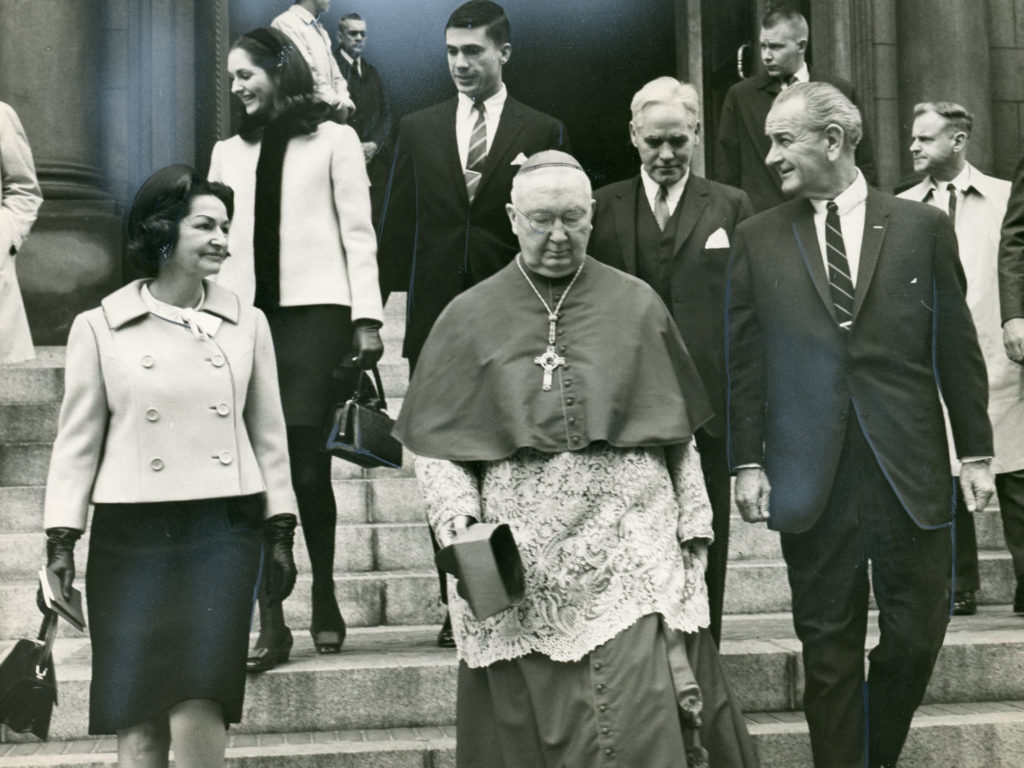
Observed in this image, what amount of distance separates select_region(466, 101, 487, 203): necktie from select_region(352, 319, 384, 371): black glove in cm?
69

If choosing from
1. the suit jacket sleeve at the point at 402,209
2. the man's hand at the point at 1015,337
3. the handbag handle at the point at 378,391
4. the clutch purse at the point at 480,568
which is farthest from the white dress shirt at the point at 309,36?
the clutch purse at the point at 480,568

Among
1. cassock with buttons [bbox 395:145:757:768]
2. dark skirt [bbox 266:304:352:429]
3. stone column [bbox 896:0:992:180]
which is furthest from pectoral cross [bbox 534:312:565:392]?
stone column [bbox 896:0:992:180]

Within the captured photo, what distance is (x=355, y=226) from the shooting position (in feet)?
18.5

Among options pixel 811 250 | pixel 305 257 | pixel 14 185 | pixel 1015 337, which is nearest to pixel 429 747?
pixel 305 257

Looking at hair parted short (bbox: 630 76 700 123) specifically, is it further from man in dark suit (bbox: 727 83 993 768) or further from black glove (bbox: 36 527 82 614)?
black glove (bbox: 36 527 82 614)

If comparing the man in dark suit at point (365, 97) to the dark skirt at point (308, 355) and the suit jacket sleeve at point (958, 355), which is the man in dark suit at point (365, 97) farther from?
the suit jacket sleeve at point (958, 355)

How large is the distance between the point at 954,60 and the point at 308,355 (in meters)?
6.76

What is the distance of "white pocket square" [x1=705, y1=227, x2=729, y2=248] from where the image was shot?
5461mm

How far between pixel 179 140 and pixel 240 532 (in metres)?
7.19

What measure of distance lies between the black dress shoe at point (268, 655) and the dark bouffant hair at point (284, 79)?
6.20ft

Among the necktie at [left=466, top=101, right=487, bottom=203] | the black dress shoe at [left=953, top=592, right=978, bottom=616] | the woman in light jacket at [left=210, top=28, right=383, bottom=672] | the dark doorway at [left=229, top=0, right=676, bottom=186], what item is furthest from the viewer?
the dark doorway at [left=229, top=0, right=676, bottom=186]

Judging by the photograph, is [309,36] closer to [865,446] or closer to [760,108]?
[760,108]

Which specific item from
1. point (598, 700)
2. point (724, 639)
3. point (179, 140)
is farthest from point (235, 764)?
point (179, 140)

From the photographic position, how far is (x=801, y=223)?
488cm
